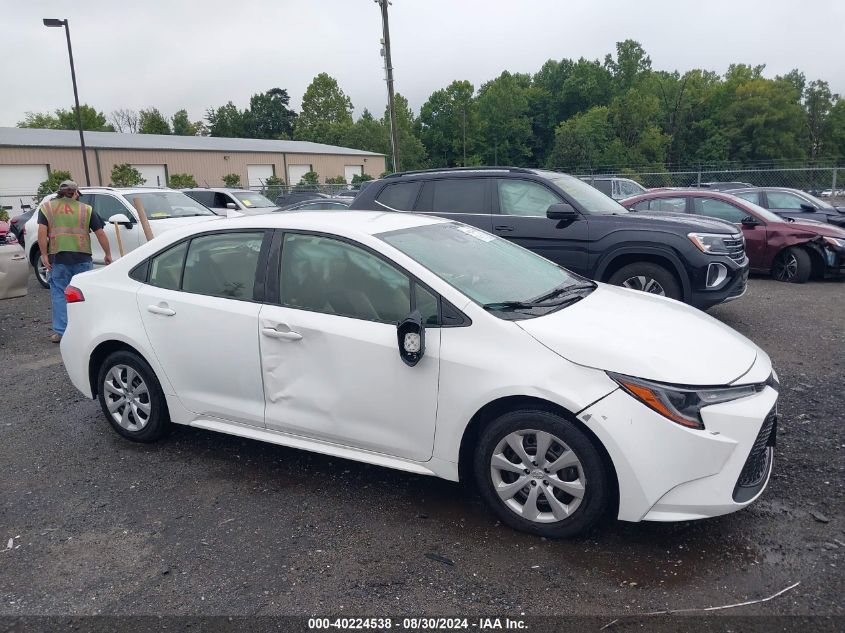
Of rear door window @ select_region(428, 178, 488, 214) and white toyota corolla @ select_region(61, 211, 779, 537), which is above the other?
rear door window @ select_region(428, 178, 488, 214)

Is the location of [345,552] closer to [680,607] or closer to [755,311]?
[680,607]

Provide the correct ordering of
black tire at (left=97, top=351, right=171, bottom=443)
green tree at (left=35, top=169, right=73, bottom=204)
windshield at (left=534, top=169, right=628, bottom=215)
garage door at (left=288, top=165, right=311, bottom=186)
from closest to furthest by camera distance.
Result: black tire at (left=97, top=351, right=171, bottom=443)
windshield at (left=534, top=169, right=628, bottom=215)
green tree at (left=35, top=169, right=73, bottom=204)
garage door at (left=288, top=165, right=311, bottom=186)

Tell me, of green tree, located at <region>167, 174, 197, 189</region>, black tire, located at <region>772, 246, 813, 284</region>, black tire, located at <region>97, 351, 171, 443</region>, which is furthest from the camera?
green tree, located at <region>167, 174, 197, 189</region>

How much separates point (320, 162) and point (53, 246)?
48339 mm

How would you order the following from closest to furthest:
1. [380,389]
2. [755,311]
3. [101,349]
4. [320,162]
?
[380,389], [101,349], [755,311], [320,162]

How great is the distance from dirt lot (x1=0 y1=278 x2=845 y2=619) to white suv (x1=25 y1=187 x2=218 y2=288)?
241 inches

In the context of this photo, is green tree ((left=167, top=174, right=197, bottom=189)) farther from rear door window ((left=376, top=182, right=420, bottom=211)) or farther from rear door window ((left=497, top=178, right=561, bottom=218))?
rear door window ((left=497, top=178, right=561, bottom=218))

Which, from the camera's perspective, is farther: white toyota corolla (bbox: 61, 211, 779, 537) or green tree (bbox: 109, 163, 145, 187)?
green tree (bbox: 109, 163, 145, 187)

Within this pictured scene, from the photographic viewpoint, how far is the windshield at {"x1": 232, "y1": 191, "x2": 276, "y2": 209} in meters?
16.3

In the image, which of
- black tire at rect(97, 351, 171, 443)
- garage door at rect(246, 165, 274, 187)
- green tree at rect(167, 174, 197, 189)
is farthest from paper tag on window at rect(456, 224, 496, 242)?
garage door at rect(246, 165, 274, 187)

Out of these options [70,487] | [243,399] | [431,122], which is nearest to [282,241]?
[243,399]

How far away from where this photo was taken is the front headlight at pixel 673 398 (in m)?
2.99

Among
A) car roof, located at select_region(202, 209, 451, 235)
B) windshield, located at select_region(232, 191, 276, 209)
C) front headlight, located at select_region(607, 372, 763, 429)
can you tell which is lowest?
front headlight, located at select_region(607, 372, 763, 429)

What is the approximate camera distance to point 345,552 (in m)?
3.31
